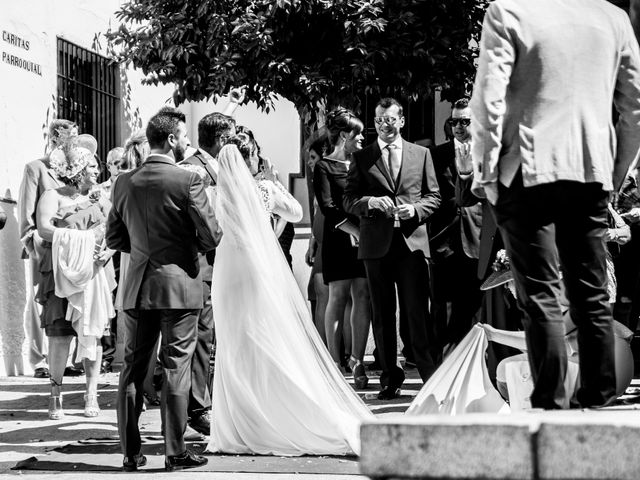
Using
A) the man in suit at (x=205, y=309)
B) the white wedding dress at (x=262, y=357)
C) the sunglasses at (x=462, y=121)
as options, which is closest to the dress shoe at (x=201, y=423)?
the man in suit at (x=205, y=309)

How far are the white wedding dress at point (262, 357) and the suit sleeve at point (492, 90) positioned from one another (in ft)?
8.46

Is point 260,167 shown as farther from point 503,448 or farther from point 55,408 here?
point 503,448

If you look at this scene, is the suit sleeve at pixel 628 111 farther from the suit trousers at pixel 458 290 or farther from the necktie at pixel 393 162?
the suit trousers at pixel 458 290

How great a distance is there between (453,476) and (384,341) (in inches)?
242

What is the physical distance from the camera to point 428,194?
9.51 metres

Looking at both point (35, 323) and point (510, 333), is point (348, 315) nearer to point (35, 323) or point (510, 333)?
point (35, 323)

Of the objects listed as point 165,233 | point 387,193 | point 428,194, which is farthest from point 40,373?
point 165,233

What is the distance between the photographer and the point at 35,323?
1197 cm

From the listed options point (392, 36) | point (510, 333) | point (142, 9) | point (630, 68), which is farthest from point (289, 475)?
point (142, 9)

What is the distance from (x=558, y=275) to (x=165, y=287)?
259 centimetres

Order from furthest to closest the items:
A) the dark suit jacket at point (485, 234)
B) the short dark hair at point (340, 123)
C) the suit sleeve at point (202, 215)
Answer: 1. the short dark hair at point (340, 123)
2. the dark suit jacket at point (485, 234)
3. the suit sleeve at point (202, 215)

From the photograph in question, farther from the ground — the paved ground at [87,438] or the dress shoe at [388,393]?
the dress shoe at [388,393]

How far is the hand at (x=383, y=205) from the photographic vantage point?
9219mm

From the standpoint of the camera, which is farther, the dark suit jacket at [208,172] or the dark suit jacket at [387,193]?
the dark suit jacket at [387,193]
